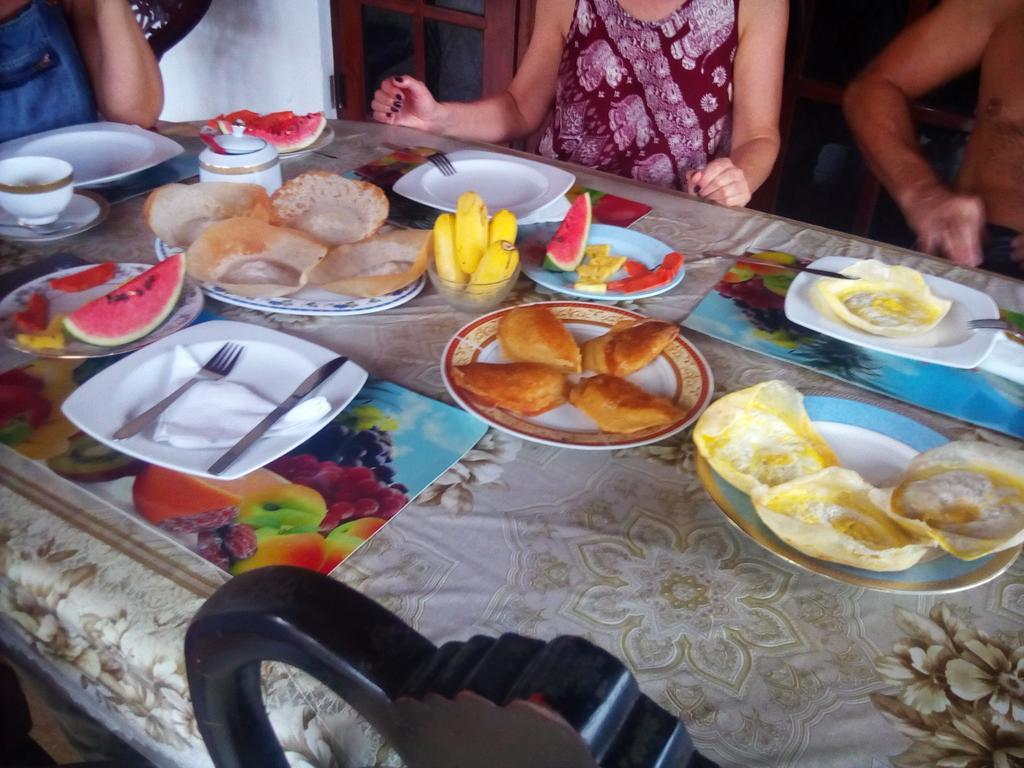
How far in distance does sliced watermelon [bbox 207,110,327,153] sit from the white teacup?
1.07ft

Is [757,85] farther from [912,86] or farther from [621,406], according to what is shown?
[621,406]

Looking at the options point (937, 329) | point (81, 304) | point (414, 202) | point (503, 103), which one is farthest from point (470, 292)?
point (503, 103)

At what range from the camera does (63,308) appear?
100 centimetres

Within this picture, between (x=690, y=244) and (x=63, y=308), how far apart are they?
898 millimetres

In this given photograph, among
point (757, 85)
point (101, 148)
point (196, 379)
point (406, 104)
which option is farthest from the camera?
point (757, 85)

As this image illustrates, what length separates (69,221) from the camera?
1212 mm

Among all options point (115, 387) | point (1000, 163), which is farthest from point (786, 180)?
point (115, 387)

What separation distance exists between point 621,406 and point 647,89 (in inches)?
49.5

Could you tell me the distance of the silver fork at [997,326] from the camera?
0.98 meters

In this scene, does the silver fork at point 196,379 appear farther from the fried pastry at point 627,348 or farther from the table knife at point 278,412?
the fried pastry at point 627,348

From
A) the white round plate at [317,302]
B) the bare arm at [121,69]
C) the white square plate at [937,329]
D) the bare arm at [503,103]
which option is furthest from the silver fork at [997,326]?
the bare arm at [121,69]

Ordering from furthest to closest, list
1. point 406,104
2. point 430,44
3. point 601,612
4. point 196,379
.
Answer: point 430,44, point 406,104, point 196,379, point 601,612

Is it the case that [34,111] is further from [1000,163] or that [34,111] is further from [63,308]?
[1000,163]

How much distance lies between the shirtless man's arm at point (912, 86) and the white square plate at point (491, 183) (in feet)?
2.49
